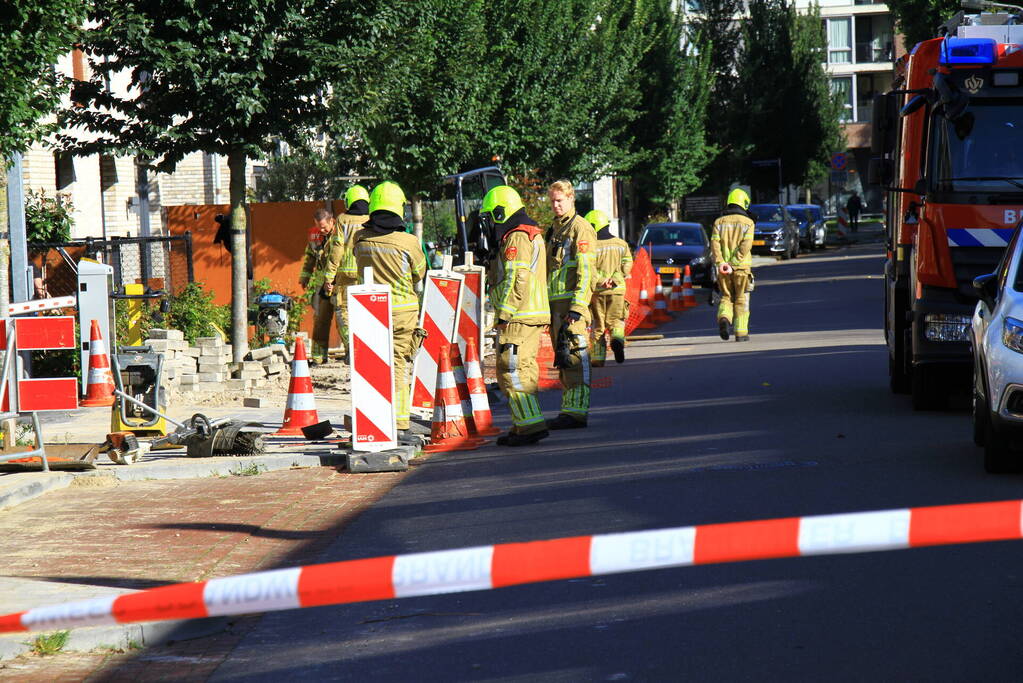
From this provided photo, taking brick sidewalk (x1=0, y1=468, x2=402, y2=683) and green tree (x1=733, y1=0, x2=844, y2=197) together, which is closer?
brick sidewalk (x1=0, y1=468, x2=402, y2=683)

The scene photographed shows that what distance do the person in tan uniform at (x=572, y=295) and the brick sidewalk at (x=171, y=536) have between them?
7.23 ft

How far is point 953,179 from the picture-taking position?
12.0 m

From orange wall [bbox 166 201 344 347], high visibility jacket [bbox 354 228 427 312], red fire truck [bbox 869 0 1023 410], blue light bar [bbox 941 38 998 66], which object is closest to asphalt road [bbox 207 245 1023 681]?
red fire truck [bbox 869 0 1023 410]

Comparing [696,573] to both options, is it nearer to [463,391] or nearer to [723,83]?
[463,391]

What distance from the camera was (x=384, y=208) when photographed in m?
11.5

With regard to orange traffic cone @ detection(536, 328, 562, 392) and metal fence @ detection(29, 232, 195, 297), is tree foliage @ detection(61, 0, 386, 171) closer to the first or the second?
metal fence @ detection(29, 232, 195, 297)

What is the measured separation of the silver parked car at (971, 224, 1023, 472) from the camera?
8562mm

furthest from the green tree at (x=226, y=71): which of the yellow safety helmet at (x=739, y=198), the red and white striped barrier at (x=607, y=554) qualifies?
the red and white striped barrier at (x=607, y=554)

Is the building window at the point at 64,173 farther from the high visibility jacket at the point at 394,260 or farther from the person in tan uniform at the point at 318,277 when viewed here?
the high visibility jacket at the point at 394,260

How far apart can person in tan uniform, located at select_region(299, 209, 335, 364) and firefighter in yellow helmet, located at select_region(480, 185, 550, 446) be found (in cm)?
608

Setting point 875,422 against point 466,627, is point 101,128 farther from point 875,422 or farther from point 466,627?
point 466,627

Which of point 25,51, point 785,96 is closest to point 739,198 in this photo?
point 25,51

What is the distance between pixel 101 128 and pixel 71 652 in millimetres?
11808

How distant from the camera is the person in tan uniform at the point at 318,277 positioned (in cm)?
1783
